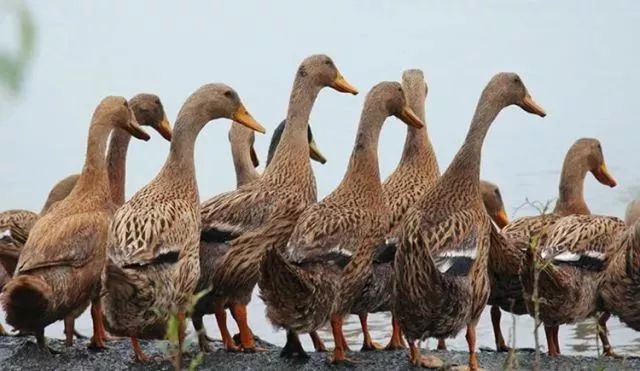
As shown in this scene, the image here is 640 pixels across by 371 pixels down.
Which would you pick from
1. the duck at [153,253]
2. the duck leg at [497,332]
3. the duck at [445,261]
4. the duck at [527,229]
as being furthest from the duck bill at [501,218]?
the duck at [153,253]

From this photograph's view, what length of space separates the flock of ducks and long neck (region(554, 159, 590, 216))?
18mm

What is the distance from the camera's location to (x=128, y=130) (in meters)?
9.94

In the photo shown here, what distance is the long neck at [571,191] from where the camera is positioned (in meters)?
10.8

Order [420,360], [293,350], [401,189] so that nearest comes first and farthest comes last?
[420,360] < [293,350] < [401,189]

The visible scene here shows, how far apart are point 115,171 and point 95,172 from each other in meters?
0.88

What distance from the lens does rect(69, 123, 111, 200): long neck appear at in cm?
945

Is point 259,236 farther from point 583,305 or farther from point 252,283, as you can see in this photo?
point 583,305

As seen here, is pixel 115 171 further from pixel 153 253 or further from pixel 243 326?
pixel 153 253

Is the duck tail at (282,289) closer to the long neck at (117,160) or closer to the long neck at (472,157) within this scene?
the long neck at (472,157)

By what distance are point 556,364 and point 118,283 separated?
2906mm

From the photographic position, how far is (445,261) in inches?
324

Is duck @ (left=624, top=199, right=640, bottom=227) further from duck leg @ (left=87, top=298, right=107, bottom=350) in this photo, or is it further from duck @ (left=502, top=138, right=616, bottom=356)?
duck leg @ (left=87, top=298, right=107, bottom=350)

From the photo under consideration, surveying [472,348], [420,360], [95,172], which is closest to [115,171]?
[95,172]

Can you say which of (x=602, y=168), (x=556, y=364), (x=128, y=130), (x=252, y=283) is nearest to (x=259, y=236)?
(x=252, y=283)
